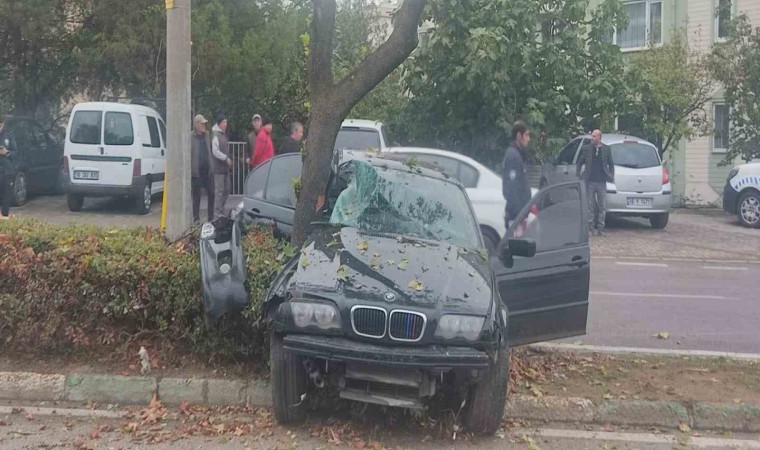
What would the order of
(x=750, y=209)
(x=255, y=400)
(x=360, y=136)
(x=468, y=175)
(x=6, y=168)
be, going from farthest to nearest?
(x=750, y=209) → (x=6, y=168) → (x=360, y=136) → (x=468, y=175) → (x=255, y=400)

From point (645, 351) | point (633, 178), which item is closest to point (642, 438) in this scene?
point (645, 351)

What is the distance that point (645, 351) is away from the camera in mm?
7898

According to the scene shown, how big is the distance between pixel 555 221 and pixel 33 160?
13.9 meters

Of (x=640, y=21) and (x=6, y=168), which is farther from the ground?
(x=640, y=21)

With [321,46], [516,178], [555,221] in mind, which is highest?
[321,46]

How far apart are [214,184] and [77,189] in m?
3.75

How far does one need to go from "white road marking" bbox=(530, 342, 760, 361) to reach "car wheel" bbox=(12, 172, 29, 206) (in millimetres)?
12566

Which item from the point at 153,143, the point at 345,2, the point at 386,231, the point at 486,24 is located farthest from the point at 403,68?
the point at 345,2

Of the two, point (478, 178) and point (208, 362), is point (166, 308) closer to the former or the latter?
point (208, 362)

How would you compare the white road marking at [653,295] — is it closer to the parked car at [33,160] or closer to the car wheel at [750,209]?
the car wheel at [750,209]

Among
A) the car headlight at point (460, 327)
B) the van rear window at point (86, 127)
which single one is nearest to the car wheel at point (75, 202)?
the van rear window at point (86, 127)

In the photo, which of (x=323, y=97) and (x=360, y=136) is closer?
(x=323, y=97)

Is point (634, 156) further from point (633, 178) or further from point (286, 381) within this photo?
point (286, 381)

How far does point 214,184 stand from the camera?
1447cm
